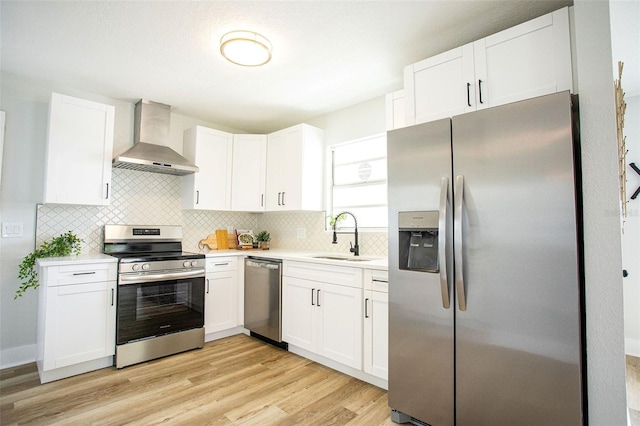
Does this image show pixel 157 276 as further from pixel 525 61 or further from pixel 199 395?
pixel 525 61

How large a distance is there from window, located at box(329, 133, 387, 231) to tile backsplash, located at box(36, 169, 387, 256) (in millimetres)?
227

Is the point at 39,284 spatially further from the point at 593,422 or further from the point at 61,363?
the point at 593,422

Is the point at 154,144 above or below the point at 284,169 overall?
above

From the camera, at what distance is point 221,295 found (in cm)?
350

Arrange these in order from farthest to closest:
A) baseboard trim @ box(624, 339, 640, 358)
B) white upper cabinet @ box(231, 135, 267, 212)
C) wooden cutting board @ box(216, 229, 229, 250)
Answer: wooden cutting board @ box(216, 229, 229, 250) → white upper cabinet @ box(231, 135, 267, 212) → baseboard trim @ box(624, 339, 640, 358)

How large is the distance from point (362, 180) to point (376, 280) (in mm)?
1421

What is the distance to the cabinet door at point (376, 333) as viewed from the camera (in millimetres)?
2342

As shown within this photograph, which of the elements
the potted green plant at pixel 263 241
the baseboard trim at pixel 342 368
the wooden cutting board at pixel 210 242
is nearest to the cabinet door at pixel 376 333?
the baseboard trim at pixel 342 368

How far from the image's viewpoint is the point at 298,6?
1.98 meters

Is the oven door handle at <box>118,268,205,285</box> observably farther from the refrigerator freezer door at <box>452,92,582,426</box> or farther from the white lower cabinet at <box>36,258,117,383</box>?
the refrigerator freezer door at <box>452,92,582,426</box>

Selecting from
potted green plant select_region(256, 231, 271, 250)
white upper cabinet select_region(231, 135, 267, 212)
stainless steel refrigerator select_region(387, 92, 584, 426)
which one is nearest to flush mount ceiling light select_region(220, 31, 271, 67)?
stainless steel refrigerator select_region(387, 92, 584, 426)

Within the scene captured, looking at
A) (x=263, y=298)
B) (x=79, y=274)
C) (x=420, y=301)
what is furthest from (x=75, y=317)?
(x=420, y=301)

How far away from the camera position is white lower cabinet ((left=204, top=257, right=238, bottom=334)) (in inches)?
134

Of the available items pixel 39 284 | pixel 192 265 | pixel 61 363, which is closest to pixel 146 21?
pixel 192 265
